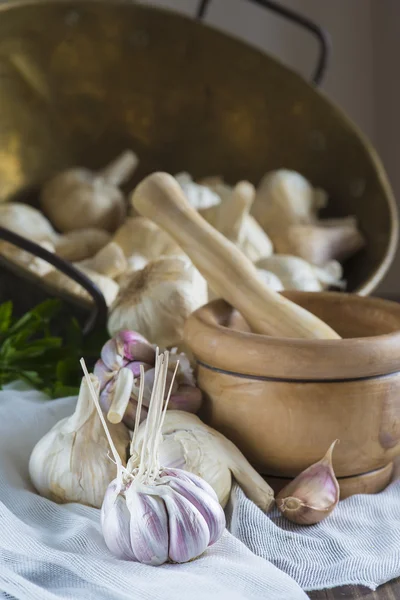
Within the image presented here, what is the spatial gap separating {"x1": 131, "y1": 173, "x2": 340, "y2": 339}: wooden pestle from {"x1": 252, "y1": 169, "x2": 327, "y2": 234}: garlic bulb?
0.55 m

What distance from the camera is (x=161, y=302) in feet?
2.91

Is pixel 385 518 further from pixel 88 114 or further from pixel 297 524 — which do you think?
pixel 88 114

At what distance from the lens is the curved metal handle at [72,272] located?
904 millimetres

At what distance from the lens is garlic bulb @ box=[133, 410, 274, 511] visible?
25.3 inches

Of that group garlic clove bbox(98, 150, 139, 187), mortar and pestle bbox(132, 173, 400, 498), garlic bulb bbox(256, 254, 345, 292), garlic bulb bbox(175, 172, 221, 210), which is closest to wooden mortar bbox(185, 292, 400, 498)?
mortar and pestle bbox(132, 173, 400, 498)

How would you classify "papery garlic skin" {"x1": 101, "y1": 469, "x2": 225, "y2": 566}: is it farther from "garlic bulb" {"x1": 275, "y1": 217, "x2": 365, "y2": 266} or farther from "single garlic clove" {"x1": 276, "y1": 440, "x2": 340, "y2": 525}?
"garlic bulb" {"x1": 275, "y1": 217, "x2": 365, "y2": 266}

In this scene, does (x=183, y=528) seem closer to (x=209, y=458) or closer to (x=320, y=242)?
(x=209, y=458)

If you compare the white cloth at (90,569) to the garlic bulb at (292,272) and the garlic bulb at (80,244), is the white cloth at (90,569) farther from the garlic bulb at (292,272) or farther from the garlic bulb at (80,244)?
the garlic bulb at (80,244)

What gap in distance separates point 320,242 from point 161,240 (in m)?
0.29

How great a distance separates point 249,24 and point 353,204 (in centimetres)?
72

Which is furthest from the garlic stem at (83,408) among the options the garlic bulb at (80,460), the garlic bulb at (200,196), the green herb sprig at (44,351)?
the garlic bulb at (200,196)

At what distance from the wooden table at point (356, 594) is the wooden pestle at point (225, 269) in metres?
0.25

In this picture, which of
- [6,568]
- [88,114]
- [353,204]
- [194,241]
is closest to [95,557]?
[6,568]

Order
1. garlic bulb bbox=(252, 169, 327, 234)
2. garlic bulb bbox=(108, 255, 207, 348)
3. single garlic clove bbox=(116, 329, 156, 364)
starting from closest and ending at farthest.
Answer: single garlic clove bbox=(116, 329, 156, 364) → garlic bulb bbox=(108, 255, 207, 348) → garlic bulb bbox=(252, 169, 327, 234)
